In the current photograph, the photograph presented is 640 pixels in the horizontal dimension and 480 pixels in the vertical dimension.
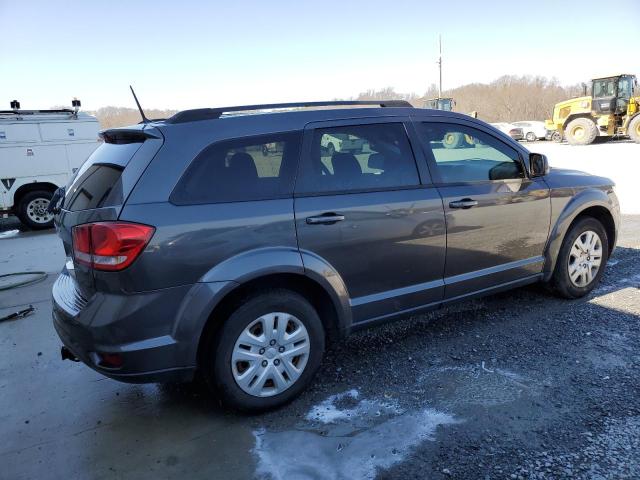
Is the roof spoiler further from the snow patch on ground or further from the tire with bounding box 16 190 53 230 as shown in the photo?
the tire with bounding box 16 190 53 230

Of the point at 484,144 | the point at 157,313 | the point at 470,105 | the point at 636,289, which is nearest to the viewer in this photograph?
the point at 157,313

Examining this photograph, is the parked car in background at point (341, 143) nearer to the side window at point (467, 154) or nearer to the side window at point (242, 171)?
the side window at point (242, 171)

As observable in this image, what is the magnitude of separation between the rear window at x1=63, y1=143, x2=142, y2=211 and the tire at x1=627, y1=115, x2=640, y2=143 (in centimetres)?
2455

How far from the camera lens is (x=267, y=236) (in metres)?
2.90

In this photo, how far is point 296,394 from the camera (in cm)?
315

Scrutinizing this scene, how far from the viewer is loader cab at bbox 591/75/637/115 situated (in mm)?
22984

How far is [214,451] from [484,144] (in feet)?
10.1

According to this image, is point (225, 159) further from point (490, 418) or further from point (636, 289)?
point (636, 289)

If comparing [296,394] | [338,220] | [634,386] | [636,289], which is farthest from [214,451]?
[636,289]

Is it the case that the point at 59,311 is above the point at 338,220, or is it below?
below

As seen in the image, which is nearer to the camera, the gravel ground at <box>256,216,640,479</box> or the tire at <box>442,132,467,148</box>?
the gravel ground at <box>256,216,640,479</box>

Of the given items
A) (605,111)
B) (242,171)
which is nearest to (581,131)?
(605,111)

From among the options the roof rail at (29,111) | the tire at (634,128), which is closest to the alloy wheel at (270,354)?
the roof rail at (29,111)

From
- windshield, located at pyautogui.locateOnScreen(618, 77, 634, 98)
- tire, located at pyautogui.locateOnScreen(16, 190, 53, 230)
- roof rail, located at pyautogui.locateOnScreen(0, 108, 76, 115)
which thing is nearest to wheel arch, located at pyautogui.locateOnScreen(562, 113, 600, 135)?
windshield, located at pyautogui.locateOnScreen(618, 77, 634, 98)
